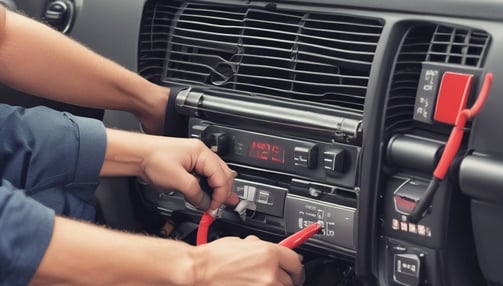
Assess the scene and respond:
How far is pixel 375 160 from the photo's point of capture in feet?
3.62

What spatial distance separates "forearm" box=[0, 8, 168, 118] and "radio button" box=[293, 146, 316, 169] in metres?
0.30

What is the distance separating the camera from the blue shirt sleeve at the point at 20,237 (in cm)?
88

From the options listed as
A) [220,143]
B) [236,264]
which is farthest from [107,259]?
[220,143]

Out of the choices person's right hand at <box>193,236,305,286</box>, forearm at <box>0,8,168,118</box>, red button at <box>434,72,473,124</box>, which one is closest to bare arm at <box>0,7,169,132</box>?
forearm at <box>0,8,168,118</box>

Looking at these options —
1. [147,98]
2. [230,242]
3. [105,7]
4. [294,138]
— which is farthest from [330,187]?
[105,7]

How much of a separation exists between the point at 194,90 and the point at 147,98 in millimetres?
99

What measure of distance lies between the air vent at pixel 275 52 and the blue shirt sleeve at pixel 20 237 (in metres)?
0.48

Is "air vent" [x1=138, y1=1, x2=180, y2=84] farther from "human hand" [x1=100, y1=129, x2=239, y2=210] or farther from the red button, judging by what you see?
the red button

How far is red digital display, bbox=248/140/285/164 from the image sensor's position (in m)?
1.23

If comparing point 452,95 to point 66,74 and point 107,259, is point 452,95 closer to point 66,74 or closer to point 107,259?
point 107,259

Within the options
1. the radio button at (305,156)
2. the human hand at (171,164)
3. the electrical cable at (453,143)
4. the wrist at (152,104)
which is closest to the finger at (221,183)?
the human hand at (171,164)

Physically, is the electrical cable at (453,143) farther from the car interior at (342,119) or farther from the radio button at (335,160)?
the radio button at (335,160)

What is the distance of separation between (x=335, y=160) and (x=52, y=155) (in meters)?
0.42

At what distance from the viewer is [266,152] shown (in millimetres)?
1250
